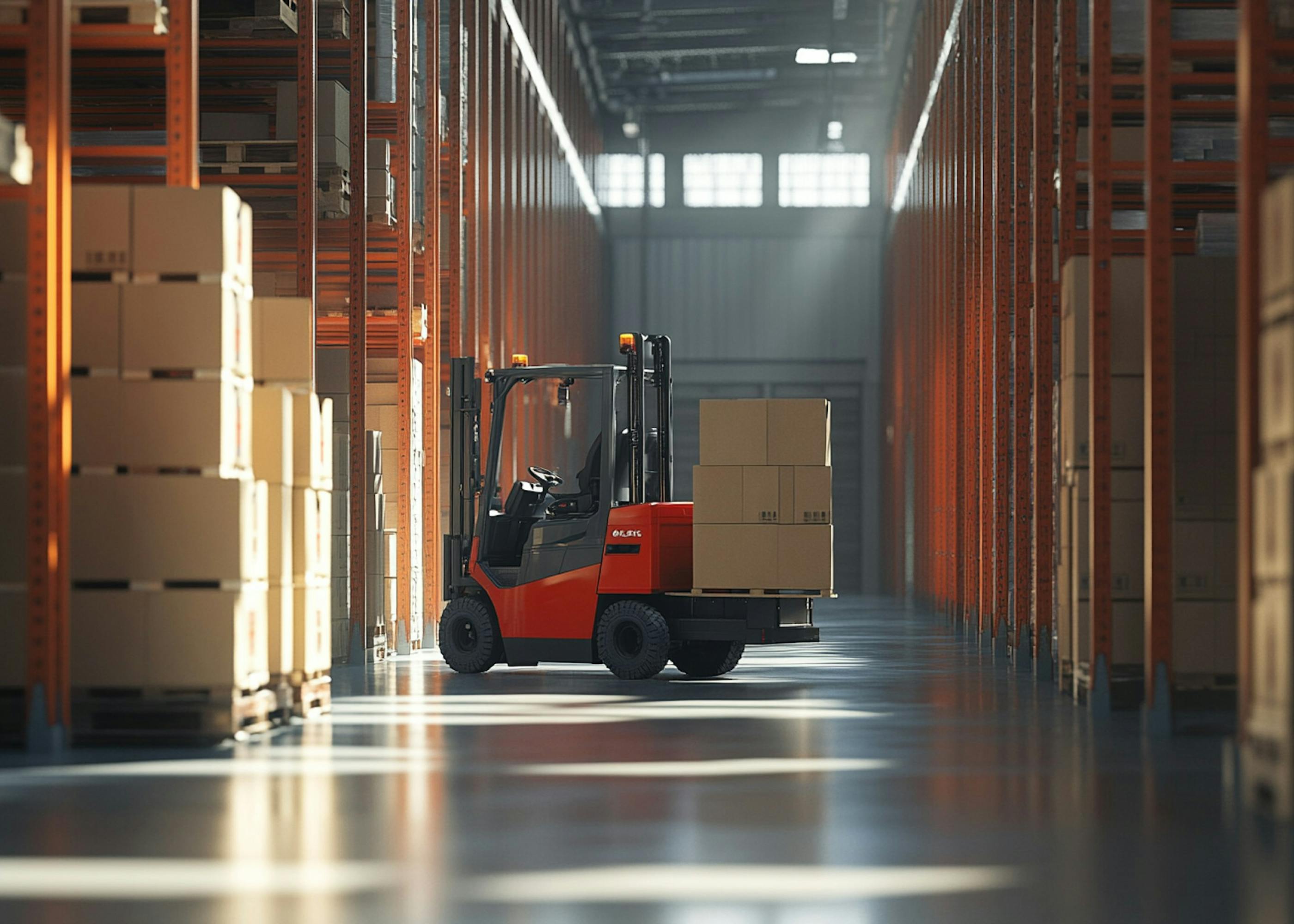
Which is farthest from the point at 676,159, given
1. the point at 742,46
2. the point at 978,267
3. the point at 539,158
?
the point at 978,267

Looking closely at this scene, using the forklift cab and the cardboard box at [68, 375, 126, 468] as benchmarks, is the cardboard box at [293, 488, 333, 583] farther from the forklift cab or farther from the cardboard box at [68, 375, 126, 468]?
the forklift cab

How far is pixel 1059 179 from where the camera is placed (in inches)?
452

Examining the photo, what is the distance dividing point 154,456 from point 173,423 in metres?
0.18

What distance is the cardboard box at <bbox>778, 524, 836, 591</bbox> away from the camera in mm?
12023

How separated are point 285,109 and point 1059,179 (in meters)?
5.47

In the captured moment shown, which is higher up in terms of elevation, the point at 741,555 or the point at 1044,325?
the point at 1044,325

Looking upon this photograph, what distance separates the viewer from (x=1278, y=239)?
5.73 meters

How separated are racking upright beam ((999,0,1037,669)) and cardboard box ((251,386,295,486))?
21.8 feet

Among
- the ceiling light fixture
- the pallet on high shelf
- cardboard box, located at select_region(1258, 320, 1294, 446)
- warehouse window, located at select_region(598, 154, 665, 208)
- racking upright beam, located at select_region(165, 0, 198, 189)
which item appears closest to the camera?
cardboard box, located at select_region(1258, 320, 1294, 446)

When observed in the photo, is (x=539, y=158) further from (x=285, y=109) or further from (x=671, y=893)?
(x=671, y=893)

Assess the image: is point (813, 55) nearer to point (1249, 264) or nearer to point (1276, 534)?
point (1249, 264)

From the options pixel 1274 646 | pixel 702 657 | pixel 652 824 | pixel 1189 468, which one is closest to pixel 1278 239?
pixel 1274 646

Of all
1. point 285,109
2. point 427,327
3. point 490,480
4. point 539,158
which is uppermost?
point 539,158

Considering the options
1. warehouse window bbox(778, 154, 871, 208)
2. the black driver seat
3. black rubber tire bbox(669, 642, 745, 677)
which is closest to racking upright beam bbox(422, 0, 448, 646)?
the black driver seat
